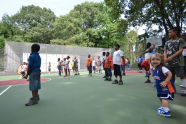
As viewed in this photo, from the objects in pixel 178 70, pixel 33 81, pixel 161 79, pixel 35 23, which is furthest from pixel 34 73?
pixel 35 23

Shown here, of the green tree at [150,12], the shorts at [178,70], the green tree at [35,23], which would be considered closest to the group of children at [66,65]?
the green tree at [150,12]

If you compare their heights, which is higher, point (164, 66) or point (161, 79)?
point (164, 66)

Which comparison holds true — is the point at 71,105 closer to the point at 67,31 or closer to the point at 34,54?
the point at 34,54

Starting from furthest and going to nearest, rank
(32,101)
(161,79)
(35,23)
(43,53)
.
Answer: (35,23)
(43,53)
(32,101)
(161,79)

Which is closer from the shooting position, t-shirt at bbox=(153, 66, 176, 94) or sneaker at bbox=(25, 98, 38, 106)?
t-shirt at bbox=(153, 66, 176, 94)

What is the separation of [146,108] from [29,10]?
52.4m

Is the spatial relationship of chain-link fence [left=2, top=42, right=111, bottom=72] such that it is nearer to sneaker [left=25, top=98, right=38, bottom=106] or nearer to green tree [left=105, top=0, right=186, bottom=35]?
green tree [left=105, top=0, right=186, bottom=35]

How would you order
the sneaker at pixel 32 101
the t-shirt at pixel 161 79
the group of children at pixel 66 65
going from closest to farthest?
the t-shirt at pixel 161 79, the sneaker at pixel 32 101, the group of children at pixel 66 65

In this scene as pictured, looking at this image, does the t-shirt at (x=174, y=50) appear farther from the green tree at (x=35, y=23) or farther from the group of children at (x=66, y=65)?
the green tree at (x=35, y=23)

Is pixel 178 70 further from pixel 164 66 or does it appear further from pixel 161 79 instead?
pixel 161 79

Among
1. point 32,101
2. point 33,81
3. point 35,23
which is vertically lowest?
point 32,101

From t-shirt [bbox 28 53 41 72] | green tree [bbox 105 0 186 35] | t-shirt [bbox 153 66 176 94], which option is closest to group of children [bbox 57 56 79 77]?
green tree [bbox 105 0 186 35]

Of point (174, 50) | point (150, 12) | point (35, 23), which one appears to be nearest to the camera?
point (174, 50)

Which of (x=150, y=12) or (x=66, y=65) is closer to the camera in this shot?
(x=66, y=65)
